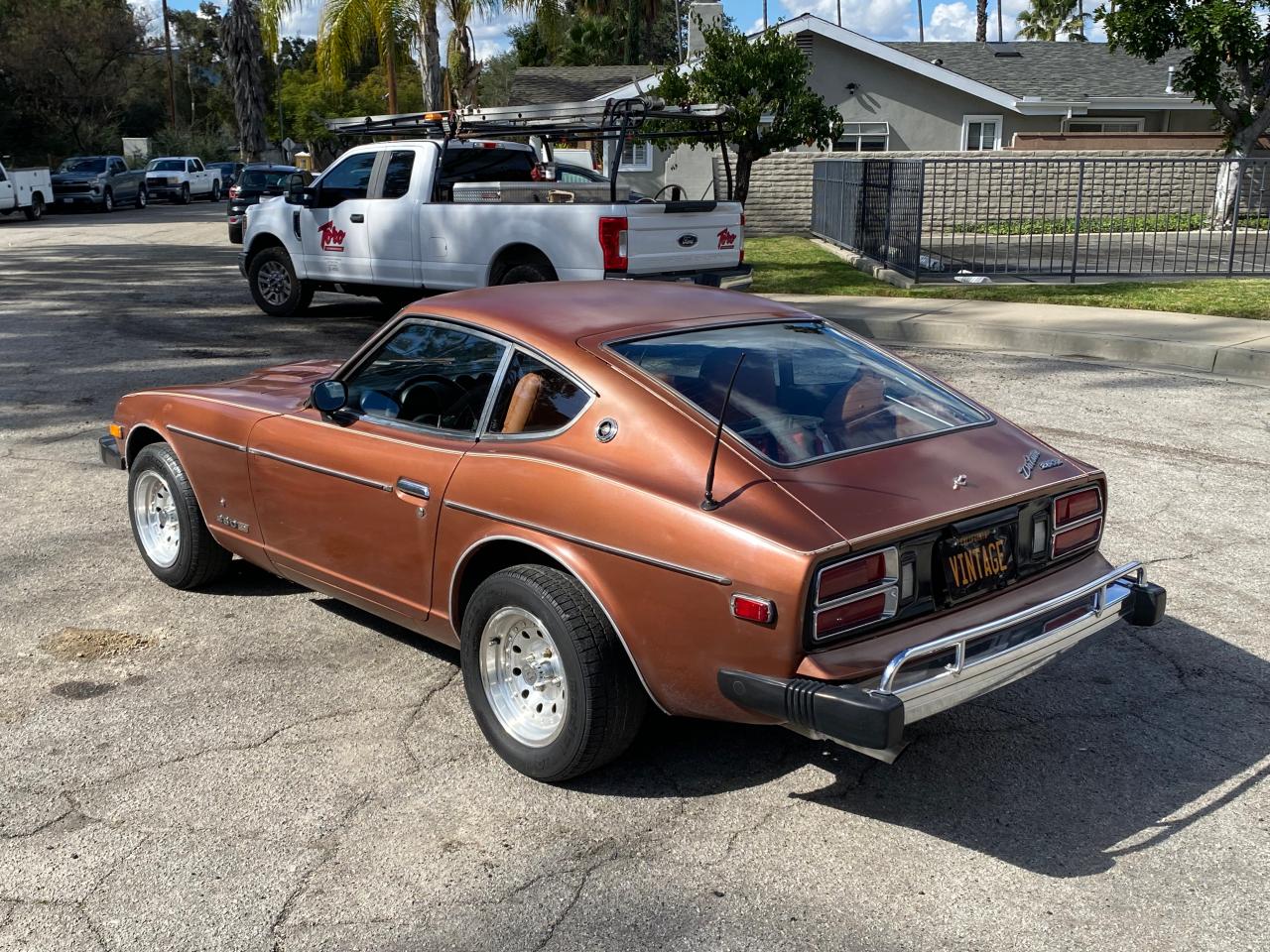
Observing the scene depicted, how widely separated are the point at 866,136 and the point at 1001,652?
2893cm

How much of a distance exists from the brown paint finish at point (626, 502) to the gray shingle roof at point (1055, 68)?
2895cm

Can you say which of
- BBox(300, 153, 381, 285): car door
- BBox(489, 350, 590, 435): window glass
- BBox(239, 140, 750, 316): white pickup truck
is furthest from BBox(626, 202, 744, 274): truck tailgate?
BBox(489, 350, 590, 435): window glass

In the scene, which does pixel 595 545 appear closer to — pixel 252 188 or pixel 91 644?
pixel 91 644

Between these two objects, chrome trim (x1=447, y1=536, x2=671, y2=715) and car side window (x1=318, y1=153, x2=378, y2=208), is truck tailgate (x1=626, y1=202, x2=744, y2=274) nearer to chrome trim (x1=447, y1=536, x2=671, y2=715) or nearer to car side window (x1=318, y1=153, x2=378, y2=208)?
car side window (x1=318, y1=153, x2=378, y2=208)

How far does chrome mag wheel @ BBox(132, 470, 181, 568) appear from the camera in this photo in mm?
5680

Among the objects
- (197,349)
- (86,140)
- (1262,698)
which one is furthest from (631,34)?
(1262,698)

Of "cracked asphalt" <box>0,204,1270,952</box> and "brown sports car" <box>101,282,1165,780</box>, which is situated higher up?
"brown sports car" <box>101,282,1165,780</box>

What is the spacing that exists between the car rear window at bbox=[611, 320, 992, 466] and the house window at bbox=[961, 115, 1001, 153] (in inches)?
1110

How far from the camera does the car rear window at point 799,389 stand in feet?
12.9

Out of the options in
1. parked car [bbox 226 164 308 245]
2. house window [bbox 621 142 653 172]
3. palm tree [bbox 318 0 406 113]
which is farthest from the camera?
house window [bbox 621 142 653 172]

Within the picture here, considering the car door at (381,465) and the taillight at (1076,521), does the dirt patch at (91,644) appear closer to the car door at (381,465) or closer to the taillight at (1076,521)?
the car door at (381,465)

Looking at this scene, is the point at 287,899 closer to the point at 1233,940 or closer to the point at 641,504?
the point at 641,504

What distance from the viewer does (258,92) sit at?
40344 mm

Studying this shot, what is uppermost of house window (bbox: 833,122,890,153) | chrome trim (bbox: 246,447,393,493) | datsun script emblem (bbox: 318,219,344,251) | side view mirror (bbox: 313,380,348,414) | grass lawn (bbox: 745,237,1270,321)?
house window (bbox: 833,122,890,153)
